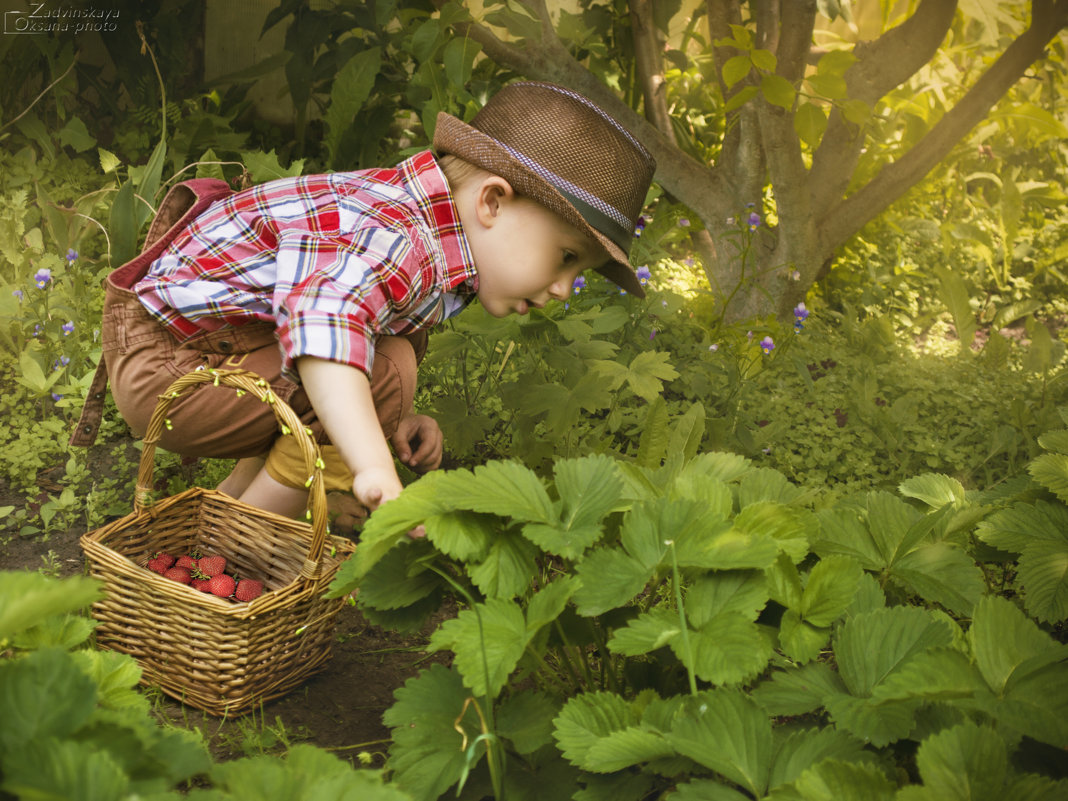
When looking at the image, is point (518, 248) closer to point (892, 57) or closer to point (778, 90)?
point (778, 90)

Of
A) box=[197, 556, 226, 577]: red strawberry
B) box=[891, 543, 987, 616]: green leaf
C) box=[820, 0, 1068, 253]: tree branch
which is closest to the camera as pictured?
box=[891, 543, 987, 616]: green leaf

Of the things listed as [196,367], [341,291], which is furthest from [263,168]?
[341,291]

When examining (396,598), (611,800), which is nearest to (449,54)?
(396,598)

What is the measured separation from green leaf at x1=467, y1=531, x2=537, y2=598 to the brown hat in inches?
29.8

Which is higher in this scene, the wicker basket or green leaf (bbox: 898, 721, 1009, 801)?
green leaf (bbox: 898, 721, 1009, 801)

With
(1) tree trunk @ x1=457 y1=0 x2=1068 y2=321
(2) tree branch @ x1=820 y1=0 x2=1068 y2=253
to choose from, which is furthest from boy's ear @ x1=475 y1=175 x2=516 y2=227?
(2) tree branch @ x1=820 y1=0 x2=1068 y2=253

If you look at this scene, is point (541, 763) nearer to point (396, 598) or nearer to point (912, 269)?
point (396, 598)

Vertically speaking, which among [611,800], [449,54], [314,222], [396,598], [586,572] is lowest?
[611,800]

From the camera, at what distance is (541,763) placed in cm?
114

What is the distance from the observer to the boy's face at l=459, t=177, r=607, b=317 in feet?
5.60

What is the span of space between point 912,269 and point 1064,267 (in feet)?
3.48

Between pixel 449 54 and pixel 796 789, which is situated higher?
pixel 449 54

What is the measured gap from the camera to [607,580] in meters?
1.01

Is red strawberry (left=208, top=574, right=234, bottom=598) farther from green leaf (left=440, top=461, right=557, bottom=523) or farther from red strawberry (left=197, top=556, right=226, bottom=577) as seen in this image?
green leaf (left=440, top=461, right=557, bottom=523)
